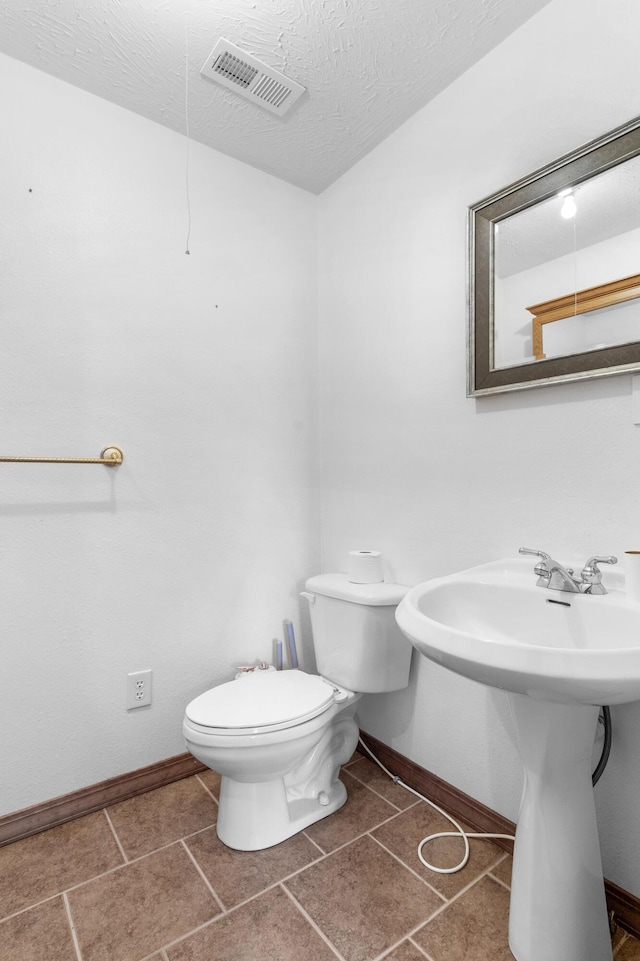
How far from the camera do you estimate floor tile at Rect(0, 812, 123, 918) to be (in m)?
1.20

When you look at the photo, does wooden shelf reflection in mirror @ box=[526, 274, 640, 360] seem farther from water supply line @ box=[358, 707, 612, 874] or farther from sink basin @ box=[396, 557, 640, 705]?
water supply line @ box=[358, 707, 612, 874]

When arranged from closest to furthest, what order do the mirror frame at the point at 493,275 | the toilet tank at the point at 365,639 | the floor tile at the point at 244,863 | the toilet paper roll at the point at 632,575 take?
the toilet paper roll at the point at 632,575 → the mirror frame at the point at 493,275 → the floor tile at the point at 244,863 → the toilet tank at the point at 365,639

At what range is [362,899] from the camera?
1161 mm

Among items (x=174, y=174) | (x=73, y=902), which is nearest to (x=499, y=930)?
(x=73, y=902)

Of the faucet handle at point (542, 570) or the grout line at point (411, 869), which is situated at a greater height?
the faucet handle at point (542, 570)

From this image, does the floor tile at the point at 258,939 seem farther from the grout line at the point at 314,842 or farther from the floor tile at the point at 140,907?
the grout line at the point at 314,842

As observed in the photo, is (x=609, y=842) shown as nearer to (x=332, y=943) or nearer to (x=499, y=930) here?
(x=499, y=930)

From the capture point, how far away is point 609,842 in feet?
3.57

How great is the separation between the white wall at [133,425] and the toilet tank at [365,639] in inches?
14.5

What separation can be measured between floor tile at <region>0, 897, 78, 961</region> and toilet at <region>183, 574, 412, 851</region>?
16.1 inches

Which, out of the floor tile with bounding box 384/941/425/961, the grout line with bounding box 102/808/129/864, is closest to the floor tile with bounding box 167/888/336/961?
the floor tile with bounding box 384/941/425/961

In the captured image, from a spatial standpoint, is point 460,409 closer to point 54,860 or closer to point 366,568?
point 366,568

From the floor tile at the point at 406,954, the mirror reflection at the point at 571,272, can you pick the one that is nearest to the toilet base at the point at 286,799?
the floor tile at the point at 406,954

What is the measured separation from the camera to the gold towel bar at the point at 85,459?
1355 millimetres
